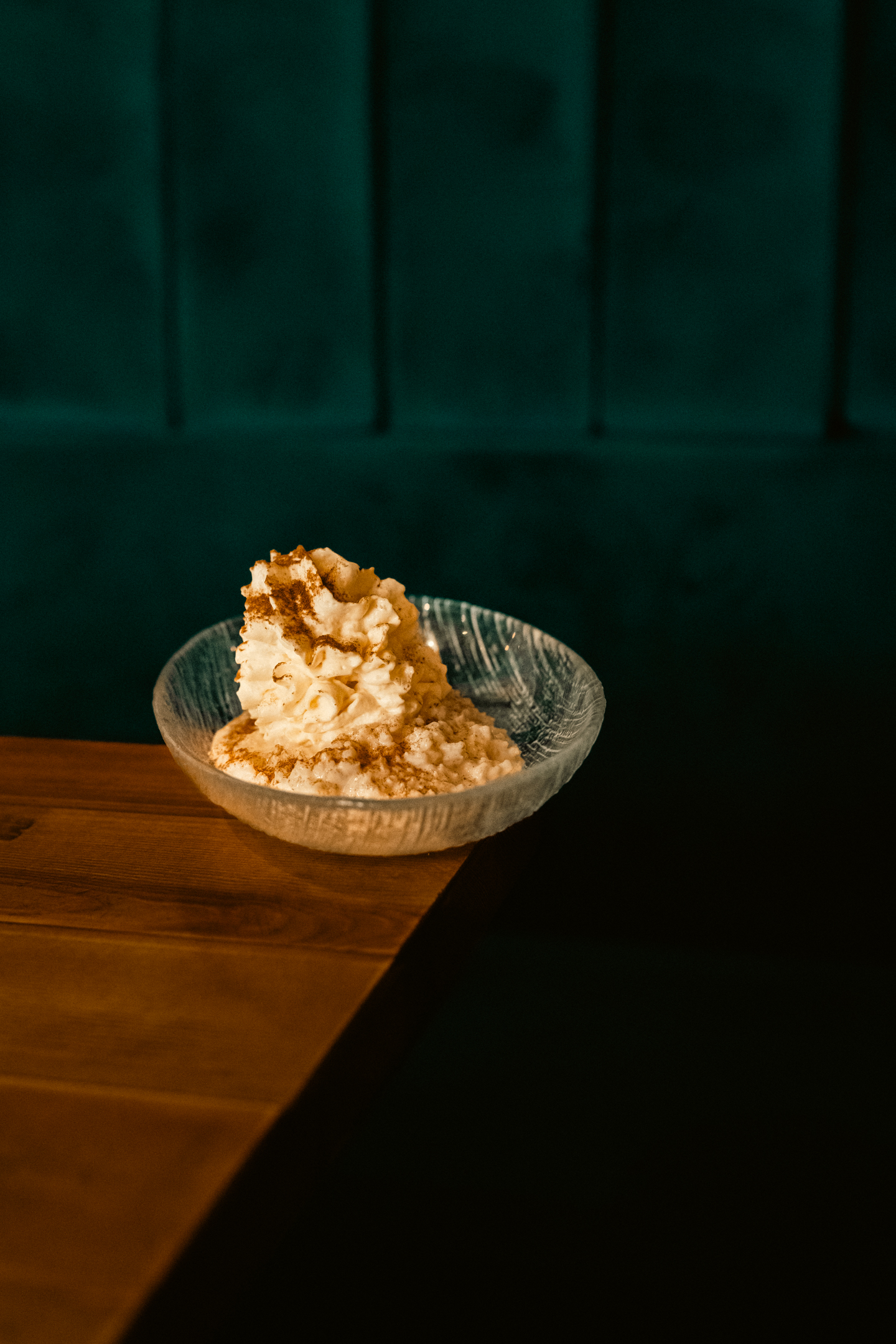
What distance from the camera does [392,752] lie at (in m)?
0.74

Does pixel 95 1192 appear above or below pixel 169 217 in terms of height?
below

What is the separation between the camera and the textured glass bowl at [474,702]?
26.7 inches

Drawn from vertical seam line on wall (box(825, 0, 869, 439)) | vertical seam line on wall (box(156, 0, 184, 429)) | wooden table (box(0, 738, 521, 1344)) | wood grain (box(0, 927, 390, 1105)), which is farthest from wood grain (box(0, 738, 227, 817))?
vertical seam line on wall (box(825, 0, 869, 439))

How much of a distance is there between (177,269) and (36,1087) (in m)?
1.06

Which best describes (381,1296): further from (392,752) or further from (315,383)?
(315,383)

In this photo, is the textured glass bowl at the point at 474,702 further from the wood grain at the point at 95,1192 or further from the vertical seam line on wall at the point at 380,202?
the vertical seam line on wall at the point at 380,202

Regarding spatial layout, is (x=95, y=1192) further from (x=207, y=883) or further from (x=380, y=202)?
(x=380, y=202)

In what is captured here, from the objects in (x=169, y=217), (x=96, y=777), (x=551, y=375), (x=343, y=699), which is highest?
(x=169, y=217)

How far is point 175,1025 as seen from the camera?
56cm

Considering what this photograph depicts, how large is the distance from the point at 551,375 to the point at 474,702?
47 cm

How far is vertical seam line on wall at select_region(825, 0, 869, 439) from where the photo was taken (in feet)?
3.66

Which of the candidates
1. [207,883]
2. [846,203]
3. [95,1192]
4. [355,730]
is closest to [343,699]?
[355,730]

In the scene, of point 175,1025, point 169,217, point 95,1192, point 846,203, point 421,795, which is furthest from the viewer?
point 169,217

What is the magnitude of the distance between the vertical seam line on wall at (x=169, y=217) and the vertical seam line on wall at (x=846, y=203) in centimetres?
78
